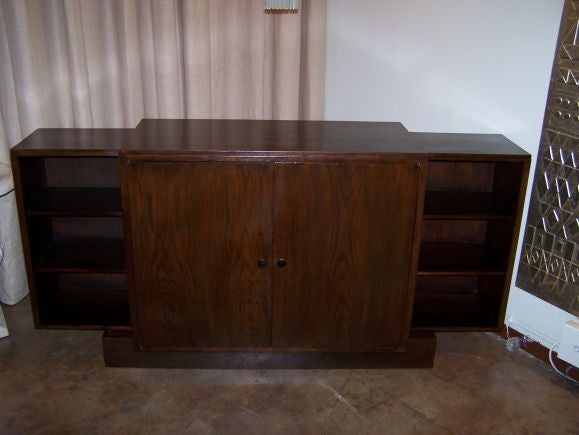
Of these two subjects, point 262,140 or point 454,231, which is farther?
point 454,231

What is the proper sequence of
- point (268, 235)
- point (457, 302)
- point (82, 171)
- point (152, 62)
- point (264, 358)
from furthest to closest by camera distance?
point (152, 62), point (457, 302), point (82, 171), point (264, 358), point (268, 235)

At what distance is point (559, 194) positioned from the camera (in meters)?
2.48

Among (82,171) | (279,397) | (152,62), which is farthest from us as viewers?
(152,62)

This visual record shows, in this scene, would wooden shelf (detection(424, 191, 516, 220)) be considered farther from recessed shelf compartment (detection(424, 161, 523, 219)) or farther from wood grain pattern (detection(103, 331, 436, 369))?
wood grain pattern (detection(103, 331, 436, 369))

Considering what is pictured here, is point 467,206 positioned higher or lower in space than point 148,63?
lower

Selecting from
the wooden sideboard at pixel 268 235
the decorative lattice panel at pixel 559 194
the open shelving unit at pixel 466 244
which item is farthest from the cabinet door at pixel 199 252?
the decorative lattice panel at pixel 559 194

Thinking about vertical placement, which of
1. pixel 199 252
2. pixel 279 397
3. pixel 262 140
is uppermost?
pixel 262 140

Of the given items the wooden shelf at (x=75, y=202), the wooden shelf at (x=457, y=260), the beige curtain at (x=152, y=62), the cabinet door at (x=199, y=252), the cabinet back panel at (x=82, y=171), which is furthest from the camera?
the beige curtain at (x=152, y=62)

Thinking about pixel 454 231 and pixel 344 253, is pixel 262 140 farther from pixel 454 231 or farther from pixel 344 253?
pixel 454 231

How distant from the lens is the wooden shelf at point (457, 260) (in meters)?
2.56

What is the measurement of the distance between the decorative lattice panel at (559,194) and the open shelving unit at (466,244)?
151 mm

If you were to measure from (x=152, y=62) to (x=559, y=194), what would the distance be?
194 centimetres

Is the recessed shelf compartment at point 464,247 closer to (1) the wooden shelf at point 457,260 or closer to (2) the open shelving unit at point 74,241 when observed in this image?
(1) the wooden shelf at point 457,260

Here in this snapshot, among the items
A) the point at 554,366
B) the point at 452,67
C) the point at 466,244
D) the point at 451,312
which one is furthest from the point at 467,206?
the point at 554,366
